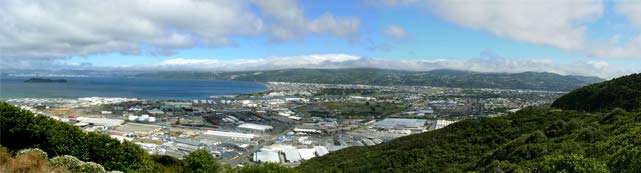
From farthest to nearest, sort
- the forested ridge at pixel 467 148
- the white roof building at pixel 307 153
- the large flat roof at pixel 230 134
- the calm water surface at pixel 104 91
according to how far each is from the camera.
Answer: the calm water surface at pixel 104 91 → the large flat roof at pixel 230 134 → the white roof building at pixel 307 153 → the forested ridge at pixel 467 148

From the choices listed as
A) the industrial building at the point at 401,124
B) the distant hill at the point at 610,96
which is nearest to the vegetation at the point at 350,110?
the industrial building at the point at 401,124

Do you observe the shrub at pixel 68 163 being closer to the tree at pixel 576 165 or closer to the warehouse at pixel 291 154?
the tree at pixel 576 165

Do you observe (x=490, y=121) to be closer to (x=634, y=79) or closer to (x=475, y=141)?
(x=475, y=141)

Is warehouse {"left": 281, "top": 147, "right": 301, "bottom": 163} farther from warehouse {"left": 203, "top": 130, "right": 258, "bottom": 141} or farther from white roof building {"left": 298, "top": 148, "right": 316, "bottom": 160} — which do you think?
warehouse {"left": 203, "top": 130, "right": 258, "bottom": 141}

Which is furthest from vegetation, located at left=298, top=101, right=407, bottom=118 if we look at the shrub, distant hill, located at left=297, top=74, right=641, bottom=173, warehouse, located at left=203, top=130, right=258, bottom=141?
the shrub

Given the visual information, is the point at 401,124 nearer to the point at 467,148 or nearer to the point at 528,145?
the point at 467,148

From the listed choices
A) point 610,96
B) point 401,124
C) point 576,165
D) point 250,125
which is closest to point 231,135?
point 250,125
